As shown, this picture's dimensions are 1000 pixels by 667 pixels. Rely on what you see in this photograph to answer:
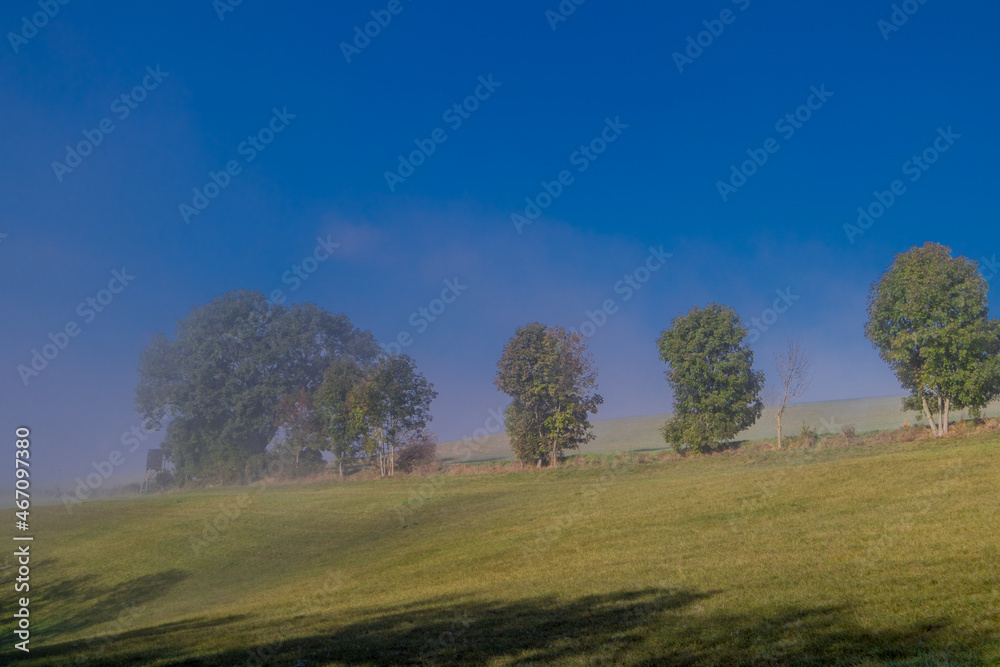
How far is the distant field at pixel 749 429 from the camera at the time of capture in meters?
94.0

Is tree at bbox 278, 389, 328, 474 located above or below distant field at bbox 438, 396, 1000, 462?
above

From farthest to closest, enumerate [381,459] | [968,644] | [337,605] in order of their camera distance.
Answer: [381,459], [337,605], [968,644]

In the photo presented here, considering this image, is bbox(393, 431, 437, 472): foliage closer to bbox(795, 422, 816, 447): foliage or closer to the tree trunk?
bbox(795, 422, 816, 447): foliage

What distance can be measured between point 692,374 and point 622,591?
136 ft

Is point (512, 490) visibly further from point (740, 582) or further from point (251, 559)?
point (740, 582)

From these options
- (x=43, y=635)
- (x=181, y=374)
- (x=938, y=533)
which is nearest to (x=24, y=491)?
(x=43, y=635)

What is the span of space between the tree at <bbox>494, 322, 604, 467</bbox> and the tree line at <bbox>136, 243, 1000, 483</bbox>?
13 centimetres

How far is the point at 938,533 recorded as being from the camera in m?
15.6

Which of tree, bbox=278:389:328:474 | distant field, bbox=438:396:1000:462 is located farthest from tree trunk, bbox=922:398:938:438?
tree, bbox=278:389:328:474

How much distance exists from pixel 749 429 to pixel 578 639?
325 ft

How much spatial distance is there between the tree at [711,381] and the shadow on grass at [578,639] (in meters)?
40.6

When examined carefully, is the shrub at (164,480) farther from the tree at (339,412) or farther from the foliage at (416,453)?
the foliage at (416,453)

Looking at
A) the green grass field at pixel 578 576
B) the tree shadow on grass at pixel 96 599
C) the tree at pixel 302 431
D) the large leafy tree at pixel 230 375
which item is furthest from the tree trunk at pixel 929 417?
the large leafy tree at pixel 230 375

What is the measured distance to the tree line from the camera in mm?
42188
